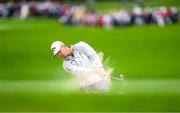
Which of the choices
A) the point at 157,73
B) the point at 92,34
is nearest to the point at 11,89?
the point at 92,34

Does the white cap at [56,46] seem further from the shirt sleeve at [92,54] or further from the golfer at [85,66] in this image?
the shirt sleeve at [92,54]

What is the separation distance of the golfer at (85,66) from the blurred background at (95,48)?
0.17 ft

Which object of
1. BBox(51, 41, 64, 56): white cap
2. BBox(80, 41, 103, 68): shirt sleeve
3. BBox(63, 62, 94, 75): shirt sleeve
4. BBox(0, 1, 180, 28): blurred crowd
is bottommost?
BBox(63, 62, 94, 75): shirt sleeve

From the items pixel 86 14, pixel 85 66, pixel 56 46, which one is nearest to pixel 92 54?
pixel 85 66

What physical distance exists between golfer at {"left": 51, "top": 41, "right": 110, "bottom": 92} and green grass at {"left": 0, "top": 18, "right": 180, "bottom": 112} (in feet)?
0.18

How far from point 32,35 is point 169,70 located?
951 millimetres

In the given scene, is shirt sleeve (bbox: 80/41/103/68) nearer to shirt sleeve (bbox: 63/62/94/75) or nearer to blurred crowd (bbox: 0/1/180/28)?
shirt sleeve (bbox: 63/62/94/75)

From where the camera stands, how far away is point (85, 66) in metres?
4.62

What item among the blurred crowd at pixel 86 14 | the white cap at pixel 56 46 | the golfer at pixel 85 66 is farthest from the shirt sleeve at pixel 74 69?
the blurred crowd at pixel 86 14

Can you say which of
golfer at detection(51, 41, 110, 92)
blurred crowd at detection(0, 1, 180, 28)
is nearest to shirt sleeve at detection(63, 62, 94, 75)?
golfer at detection(51, 41, 110, 92)

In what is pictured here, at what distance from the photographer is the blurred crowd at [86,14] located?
5.12 metres

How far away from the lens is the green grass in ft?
15.5

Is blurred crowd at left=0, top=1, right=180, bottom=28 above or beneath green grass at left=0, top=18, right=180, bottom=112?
above

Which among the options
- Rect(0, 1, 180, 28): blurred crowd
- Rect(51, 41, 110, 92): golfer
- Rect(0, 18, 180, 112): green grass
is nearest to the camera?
Rect(51, 41, 110, 92): golfer
